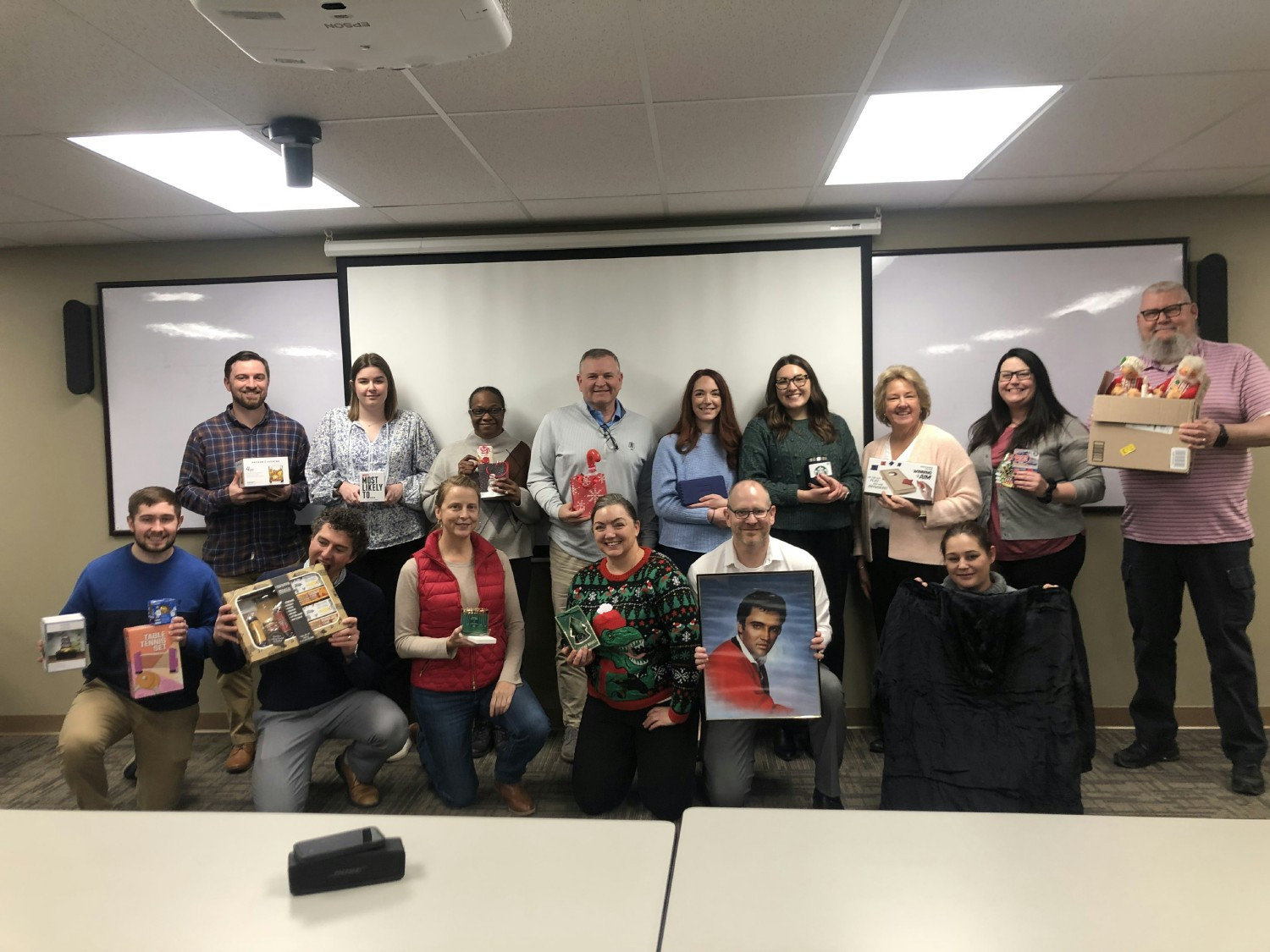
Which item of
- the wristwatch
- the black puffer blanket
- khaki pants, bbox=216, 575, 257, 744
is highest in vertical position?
the wristwatch

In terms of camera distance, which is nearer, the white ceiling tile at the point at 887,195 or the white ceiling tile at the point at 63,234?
the white ceiling tile at the point at 887,195

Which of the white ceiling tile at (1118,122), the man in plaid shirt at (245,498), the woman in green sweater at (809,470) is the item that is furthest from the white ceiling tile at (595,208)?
the man in plaid shirt at (245,498)

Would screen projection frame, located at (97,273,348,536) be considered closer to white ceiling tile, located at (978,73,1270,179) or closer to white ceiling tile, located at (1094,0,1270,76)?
white ceiling tile, located at (978,73,1270,179)

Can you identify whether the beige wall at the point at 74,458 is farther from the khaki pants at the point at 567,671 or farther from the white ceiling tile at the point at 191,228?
the khaki pants at the point at 567,671

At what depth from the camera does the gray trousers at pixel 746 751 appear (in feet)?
9.13

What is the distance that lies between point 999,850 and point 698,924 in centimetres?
53

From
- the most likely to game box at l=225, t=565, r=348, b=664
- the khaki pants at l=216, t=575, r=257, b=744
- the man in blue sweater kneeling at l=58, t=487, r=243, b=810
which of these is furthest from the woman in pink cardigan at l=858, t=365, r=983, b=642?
the khaki pants at l=216, t=575, r=257, b=744

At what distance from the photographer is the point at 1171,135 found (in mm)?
2891

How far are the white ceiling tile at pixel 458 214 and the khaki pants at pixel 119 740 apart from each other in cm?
232

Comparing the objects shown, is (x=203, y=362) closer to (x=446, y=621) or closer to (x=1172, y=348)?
(x=446, y=621)

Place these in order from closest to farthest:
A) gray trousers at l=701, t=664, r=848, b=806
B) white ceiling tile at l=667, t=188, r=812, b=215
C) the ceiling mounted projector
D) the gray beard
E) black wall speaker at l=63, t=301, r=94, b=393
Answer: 1. the ceiling mounted projector
2. gray trousers at l=701, t=664, r=848, b=806
3. the gray beard
4. white ceiling tile at l=667, t=188, r=812, b=215
5. black wall speaker at l=63, t=301, r=94, b=393

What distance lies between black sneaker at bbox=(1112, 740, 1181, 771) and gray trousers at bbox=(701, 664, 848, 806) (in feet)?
4.67

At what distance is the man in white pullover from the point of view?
11.8 feet

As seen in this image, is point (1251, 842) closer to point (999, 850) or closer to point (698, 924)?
point (999, 850)
